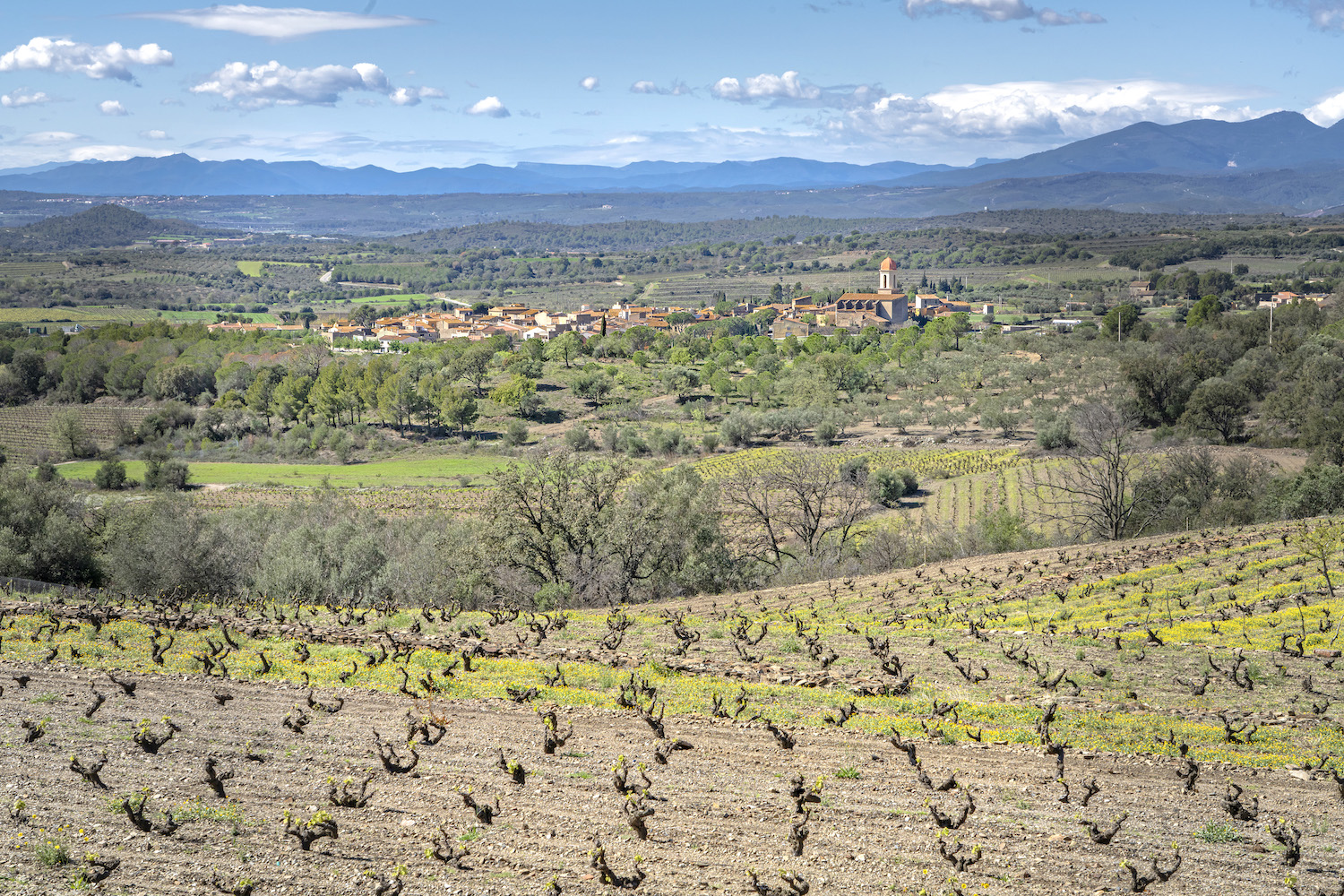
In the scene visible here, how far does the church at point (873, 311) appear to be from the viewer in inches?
4995

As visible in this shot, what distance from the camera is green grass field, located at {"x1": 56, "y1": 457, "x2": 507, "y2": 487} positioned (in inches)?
2274

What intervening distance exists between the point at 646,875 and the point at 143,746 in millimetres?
6000

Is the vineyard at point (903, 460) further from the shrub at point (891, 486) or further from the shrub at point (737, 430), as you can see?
the shrub at point (891, 486)

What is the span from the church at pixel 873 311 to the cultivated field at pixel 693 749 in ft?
360

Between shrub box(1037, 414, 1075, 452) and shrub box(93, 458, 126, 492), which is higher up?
shrub box(1037, 414, 1075, 452)

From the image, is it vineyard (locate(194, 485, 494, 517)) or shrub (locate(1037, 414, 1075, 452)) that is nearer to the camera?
vineyard (locate(194, 485, 494, 517))

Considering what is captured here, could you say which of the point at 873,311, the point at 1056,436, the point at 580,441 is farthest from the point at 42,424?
the point at 873,311

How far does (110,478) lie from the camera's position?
53938mm

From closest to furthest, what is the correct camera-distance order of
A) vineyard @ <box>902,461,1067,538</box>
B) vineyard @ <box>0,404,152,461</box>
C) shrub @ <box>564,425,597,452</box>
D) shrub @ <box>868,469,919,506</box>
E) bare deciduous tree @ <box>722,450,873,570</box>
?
bare deciduous tree @ <box>722,450,873,570</box>, vineyard @ <box>902,461,1067,538</box>, shrub @ <box>868,469,919,506</box>, vineyard @ <box>0,404,152,461</box>, shrub @ <box>564,425,597,452</box>

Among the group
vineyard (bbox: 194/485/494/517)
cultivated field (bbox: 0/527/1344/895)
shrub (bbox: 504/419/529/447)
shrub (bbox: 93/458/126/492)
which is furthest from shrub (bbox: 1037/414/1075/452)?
shrub (bbox: 93/458/126/492)

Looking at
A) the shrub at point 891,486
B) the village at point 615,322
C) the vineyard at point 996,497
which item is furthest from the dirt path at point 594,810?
the village at point 615,322

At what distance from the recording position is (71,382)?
8431 cm

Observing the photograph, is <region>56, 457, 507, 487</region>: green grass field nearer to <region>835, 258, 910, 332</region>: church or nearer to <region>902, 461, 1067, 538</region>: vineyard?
<region>902, 461, 1067, 538</region>: vineyard

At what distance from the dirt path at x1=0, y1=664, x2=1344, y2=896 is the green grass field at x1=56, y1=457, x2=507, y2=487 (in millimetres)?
45968
